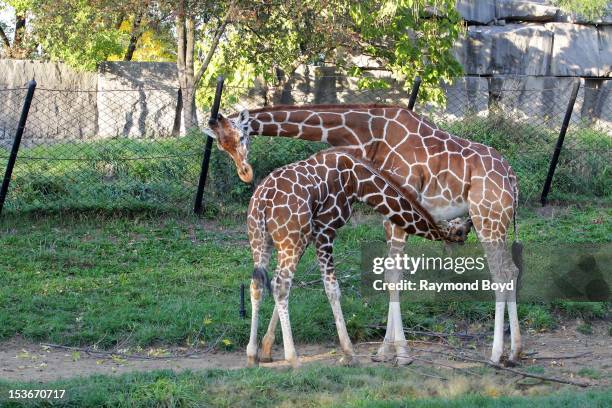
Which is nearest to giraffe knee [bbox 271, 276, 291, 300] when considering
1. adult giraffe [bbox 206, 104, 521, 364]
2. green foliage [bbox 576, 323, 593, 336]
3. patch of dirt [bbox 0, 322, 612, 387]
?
adult giraffe [bbox 206, 104, 521, 364]

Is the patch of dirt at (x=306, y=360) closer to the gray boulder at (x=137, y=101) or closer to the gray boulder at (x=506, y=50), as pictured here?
the gray boulder at (x=137, y=101)

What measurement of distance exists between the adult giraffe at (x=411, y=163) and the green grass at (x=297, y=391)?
2.94ft

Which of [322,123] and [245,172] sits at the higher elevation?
[322,123]

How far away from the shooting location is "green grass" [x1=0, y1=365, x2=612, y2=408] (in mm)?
6359

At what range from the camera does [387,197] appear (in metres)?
8.03

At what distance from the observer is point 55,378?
283 inches

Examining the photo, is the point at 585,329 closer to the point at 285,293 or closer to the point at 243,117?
the point at 285,293

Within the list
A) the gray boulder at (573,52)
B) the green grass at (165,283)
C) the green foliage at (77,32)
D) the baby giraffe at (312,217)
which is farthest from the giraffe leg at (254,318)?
the gray boulder at (573,52)

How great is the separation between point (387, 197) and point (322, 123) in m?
0.97

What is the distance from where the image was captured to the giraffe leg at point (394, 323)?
7.95 metres

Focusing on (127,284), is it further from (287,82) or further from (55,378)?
(287,82)

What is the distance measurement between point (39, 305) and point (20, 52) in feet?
57.2

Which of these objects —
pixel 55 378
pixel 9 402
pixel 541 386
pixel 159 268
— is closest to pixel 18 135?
pixel 159 268

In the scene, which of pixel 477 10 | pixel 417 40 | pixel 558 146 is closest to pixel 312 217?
pixel 558 146
